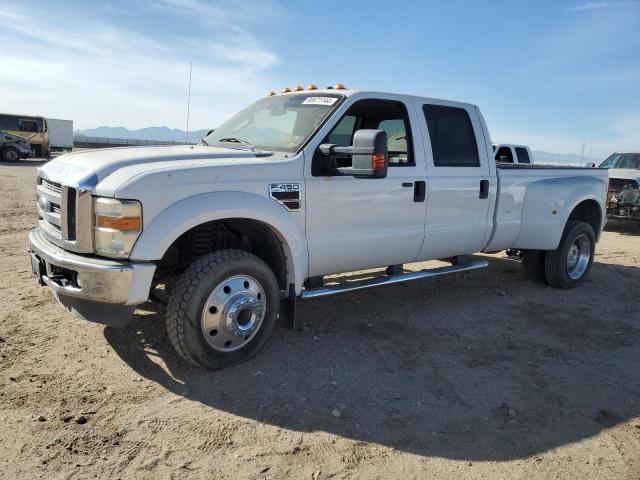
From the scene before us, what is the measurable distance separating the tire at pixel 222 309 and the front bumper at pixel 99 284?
0.28 metres

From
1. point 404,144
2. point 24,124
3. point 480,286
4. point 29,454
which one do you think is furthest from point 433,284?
point 24,124

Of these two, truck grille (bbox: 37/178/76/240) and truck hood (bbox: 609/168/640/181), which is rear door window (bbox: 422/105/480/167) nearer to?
truck grille (bbox: 37/178/76/240)

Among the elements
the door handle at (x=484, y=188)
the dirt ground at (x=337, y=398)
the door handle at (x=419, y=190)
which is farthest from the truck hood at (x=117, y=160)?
the door handle at (x=484, y=188)

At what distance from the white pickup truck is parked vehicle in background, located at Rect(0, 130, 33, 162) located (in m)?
25.7

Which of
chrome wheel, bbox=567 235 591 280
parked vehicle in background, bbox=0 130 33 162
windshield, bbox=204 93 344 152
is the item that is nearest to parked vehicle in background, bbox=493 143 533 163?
chrome wheel, bbox=567 235 591 280

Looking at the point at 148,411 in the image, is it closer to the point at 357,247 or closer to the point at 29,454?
the point at 29,454

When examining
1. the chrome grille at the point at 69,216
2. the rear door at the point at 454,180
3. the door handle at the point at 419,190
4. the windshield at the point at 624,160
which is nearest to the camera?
the chrome grille at the point at 69,216

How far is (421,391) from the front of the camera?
3635 mm

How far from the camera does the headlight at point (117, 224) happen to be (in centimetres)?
323

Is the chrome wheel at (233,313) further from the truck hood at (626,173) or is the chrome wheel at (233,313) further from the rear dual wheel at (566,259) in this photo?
the truck hood at (626,173)

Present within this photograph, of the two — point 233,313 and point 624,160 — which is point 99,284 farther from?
point 624,160

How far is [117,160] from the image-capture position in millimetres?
3545

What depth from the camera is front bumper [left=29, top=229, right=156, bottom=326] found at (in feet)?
10.7

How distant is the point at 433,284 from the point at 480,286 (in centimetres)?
59
